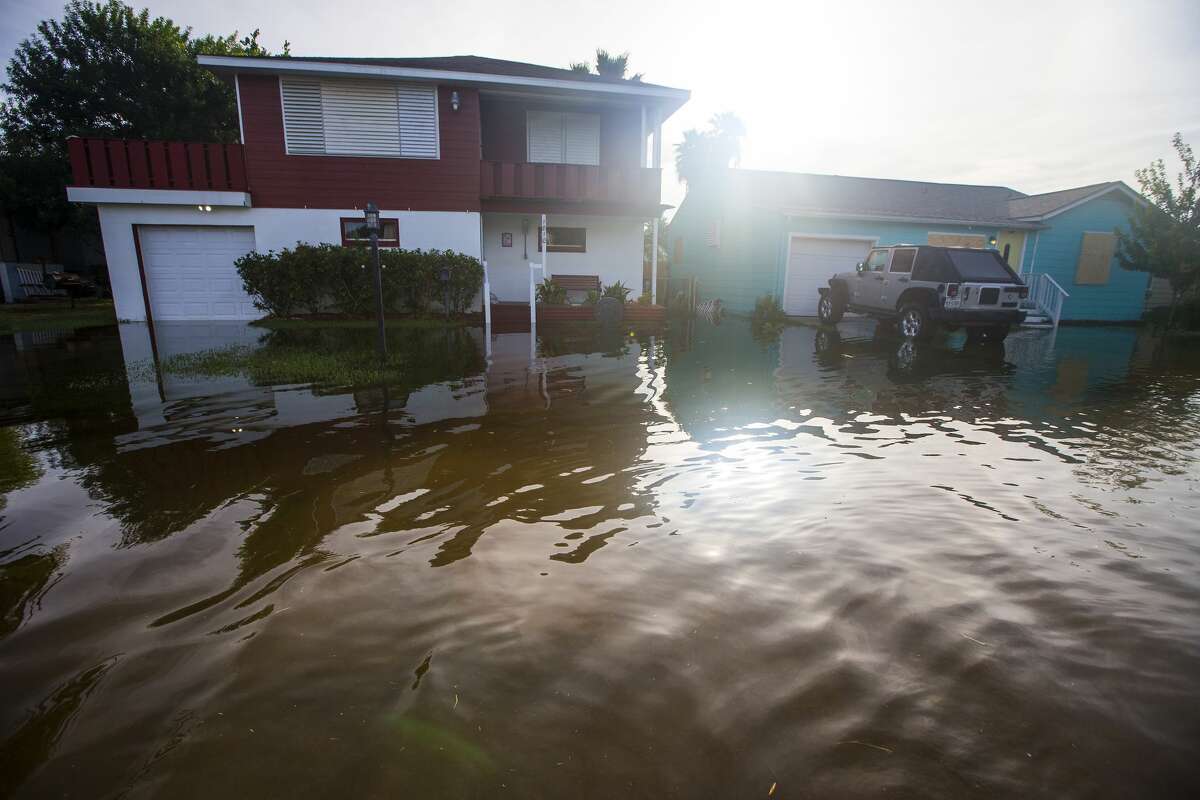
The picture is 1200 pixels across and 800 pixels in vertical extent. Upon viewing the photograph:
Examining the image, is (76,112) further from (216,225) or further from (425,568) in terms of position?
(425,568)

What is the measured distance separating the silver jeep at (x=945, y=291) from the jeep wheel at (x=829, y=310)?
1.47 metres

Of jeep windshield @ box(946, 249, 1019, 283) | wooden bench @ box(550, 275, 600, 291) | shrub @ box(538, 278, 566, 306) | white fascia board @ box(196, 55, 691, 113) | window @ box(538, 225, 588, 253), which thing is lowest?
shrub @ box(538, 278, 566, 306)

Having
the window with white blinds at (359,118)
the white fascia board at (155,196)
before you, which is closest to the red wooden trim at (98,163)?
the white fascia board at (155,196)

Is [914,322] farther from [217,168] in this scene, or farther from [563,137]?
[217,168]

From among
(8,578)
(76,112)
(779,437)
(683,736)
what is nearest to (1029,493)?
(779,437)

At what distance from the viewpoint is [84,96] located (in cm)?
2702

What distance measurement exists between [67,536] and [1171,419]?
35.2ft

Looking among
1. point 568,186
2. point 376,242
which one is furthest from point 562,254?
point 376,242

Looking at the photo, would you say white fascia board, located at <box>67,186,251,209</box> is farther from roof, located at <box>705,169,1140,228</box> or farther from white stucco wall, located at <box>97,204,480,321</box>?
roof, located at <box>705,169,1140,228</box>

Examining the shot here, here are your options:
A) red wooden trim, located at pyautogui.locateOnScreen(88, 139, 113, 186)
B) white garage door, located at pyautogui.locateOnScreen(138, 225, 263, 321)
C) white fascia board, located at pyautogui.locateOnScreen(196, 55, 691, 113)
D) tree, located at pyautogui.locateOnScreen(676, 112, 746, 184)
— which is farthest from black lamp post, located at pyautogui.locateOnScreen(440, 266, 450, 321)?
tree, located at pyautogui.locateOnScreen(676, 112, 746, 184)

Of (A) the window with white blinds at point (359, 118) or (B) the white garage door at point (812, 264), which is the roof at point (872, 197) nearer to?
(B) the white garage door at point (812, 264)

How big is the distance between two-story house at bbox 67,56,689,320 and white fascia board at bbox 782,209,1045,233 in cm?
478

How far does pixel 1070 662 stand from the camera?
270 cm

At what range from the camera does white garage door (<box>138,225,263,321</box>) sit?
637 inches
